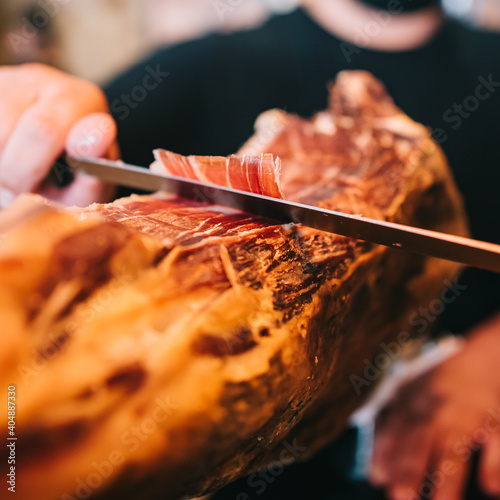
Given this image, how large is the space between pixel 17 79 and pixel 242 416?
1028mm

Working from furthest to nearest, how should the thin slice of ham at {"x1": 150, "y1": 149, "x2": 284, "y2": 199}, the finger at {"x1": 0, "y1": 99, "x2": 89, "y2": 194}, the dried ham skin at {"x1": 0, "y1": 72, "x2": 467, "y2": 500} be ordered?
the finger at {"x1": 0, "y1": 99, "x2": 89, "y2": 194}, the thin slice of ham at {"x1": 150, "y1": 149, "x2": 284, "y2": 199}, the dried ham skin at {"x1": 0, "y1": 72, "x2": 467, "y2": 500}

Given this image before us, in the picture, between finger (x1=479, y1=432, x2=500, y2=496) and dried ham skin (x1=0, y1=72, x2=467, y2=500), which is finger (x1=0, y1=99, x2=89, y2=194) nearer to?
dried ham skin (x1=0, y1=72, x2=467, y2=500)

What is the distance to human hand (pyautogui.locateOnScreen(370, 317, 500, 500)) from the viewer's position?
126cm

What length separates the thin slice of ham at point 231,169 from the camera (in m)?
0.74

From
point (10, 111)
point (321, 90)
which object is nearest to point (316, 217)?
point (10, 111)

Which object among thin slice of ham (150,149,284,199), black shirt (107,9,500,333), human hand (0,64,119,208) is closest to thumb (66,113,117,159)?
human hand (0,64,119,208)

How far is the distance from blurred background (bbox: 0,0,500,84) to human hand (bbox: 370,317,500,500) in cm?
129

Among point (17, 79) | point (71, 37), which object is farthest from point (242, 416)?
point (71, 37)

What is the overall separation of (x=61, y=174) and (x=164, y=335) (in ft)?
2.40

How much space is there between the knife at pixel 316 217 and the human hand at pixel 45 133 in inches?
2.0

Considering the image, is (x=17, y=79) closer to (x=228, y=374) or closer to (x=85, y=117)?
(x=85, y=117)

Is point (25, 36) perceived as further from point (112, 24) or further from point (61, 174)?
point (61, 174)

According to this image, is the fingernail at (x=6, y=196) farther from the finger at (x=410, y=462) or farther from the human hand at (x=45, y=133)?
the finger at (x=410, y=462)

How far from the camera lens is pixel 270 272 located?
27.7 inches
